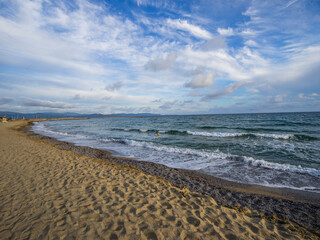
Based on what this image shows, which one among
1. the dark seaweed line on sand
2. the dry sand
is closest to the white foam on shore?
the dark seaweed line on sand

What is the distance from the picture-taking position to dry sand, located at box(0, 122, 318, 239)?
9.98 feet

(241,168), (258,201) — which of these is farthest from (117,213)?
(241,168)

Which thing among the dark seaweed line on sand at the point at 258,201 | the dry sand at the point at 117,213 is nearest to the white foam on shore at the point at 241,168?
the dark seaweed line on sand at the point at 258,201

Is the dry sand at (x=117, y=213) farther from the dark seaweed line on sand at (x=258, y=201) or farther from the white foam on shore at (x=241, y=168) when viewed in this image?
the white foam on shore at (x=241, y=168)

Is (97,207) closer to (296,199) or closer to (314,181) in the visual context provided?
(296,199)

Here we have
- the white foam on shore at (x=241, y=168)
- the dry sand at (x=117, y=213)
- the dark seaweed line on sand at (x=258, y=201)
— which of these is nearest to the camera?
the dry sand at (x=117, y=213)

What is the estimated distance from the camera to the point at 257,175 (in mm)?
6898

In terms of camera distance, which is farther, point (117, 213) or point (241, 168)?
point (241, 168)

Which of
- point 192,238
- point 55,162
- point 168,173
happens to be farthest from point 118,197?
point 55,162

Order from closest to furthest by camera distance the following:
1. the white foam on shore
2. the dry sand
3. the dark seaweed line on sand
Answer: the dry sand, the dark seaweed line on sand, the white foam on shore

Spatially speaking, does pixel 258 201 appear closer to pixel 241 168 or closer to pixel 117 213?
pixel 241 168

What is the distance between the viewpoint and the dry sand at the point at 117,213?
3041mm

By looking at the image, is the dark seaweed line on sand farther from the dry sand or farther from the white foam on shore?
the white foam on shore

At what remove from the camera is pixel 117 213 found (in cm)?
363
